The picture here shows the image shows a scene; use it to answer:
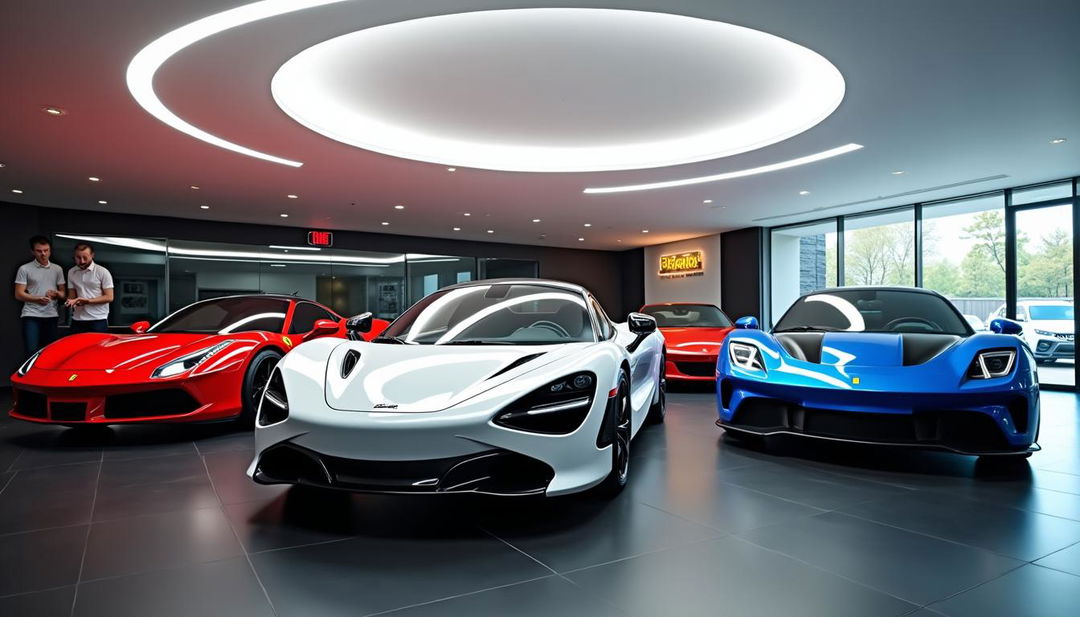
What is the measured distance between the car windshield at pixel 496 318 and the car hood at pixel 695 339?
3.54 meters

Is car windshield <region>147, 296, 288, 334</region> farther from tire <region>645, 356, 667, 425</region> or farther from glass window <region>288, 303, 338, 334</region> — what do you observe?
tire <region>645, 356, 667, 425</region>

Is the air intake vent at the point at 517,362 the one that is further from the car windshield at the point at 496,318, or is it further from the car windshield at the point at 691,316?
the car windshield at the point at 691,316

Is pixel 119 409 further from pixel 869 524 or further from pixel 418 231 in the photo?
pixel 418 231

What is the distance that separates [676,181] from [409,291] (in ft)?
25.4

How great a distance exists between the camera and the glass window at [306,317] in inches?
200

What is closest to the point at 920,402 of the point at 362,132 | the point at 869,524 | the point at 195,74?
the point at 869,524

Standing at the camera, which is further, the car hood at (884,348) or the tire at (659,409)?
the tire at (659,409)

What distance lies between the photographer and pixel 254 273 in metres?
12.1

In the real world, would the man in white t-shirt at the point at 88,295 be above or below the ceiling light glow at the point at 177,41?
below

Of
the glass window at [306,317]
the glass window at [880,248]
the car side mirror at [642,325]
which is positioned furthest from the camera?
the glass window at [880,248]

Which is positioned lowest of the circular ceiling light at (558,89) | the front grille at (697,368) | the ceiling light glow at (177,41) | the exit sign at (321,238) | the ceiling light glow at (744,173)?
the front grille at (697,368)

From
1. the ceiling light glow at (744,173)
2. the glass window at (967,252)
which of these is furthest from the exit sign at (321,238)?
the glass window at (967,252)

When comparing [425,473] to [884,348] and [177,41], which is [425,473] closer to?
Result: [884,348]

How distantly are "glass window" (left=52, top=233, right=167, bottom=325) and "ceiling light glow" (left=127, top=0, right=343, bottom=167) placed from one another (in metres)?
Result: 6.70
